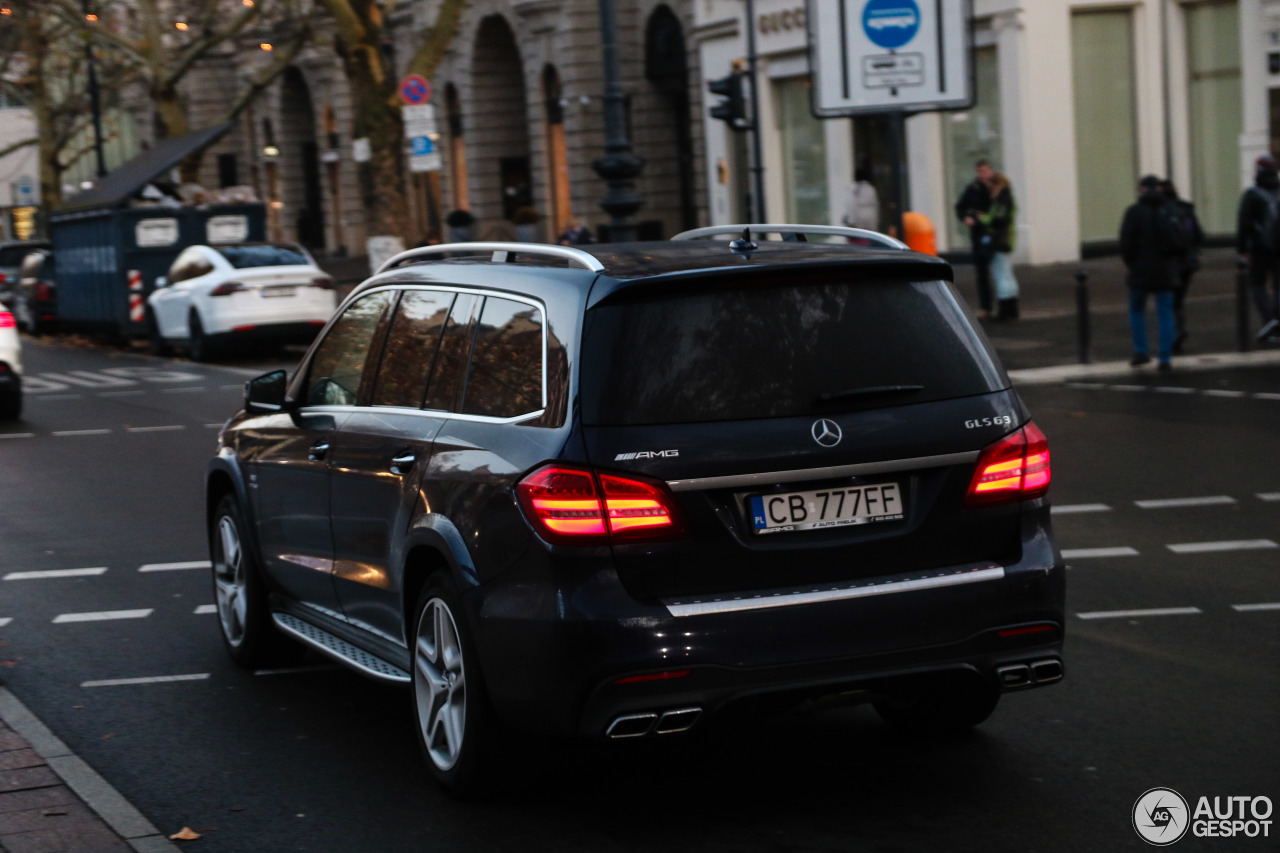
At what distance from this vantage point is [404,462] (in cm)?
565

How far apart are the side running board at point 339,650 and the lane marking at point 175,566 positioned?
2780 mm

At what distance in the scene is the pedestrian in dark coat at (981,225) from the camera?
73.7 ft

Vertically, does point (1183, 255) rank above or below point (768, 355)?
below

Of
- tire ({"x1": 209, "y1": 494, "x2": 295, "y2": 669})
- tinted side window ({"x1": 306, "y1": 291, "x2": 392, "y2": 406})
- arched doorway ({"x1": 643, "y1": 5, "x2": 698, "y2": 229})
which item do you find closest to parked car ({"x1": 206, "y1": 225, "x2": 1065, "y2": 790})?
tinted side window ({"x1": 306, "y1": 291, "x2": 392, "y2": 406})

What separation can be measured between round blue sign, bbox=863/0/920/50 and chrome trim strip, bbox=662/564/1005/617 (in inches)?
525

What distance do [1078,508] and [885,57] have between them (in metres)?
8.30

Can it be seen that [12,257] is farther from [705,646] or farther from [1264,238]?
[705,646]

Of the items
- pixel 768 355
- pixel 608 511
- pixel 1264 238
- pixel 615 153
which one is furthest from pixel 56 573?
pixel 1264 238

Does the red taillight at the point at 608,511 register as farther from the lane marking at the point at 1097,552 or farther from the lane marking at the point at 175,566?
the lane marking at the point at 175,566

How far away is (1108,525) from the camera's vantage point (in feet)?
32.4

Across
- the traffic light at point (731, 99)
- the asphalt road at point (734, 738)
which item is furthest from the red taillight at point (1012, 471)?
the traffic light at point (731, 99)

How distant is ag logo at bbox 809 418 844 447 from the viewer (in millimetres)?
4961

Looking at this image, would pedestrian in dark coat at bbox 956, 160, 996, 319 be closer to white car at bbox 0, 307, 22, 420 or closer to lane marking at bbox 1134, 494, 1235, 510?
white car at bbox 0, 307, 22, 420

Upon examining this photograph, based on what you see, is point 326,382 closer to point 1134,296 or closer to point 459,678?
point 459,678
